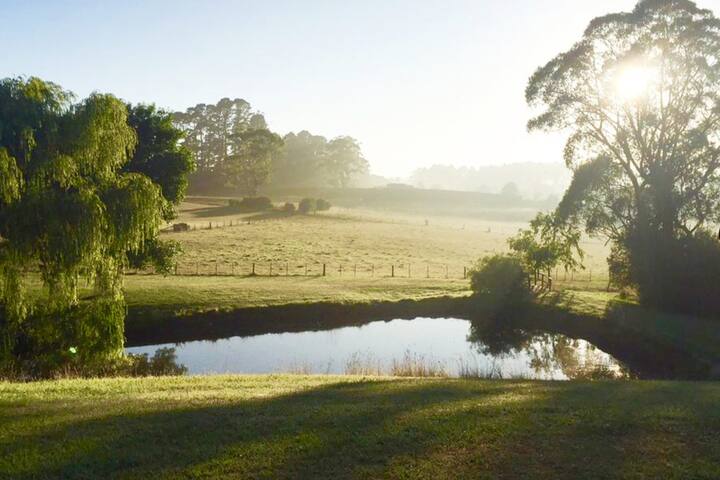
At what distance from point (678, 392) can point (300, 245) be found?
52.3m

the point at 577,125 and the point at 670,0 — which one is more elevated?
the point at 670,0

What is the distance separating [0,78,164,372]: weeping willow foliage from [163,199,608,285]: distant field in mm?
25302

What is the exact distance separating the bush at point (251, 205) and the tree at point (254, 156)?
57.4ft

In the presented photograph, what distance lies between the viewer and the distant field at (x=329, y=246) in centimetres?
5300

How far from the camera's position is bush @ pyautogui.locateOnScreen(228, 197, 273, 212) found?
316ft

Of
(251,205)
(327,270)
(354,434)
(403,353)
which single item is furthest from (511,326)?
(251,205)

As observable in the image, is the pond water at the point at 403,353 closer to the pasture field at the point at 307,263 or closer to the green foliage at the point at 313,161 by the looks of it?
the pasture field at the point at 307,263

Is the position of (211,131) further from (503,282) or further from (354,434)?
(354,434)

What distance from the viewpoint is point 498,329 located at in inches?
1475

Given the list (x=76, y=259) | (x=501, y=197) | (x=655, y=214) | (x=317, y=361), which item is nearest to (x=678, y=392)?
(x=317, y=361)

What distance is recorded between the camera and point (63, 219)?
63.6 feet

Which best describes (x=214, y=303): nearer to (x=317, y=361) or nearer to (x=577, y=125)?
(x=317, y=361)

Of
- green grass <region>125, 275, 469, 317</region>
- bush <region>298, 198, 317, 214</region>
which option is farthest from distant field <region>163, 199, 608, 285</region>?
green grass <region>125, 275, 469, 317</region>

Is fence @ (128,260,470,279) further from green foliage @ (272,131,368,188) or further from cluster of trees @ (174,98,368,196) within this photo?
green foliage @ (272,131,368,188)
